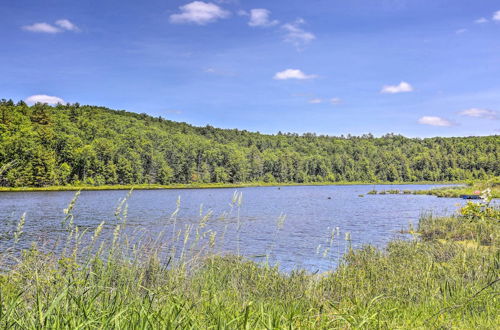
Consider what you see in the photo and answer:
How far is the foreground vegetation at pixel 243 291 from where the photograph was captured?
364 cm

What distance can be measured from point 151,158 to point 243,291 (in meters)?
120

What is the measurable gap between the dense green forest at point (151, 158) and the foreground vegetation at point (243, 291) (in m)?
37.9

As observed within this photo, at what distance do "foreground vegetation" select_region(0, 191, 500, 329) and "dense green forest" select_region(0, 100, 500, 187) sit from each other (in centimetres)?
3785

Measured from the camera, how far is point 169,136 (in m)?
158

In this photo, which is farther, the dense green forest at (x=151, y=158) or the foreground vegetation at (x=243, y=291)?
the dense green forest at (x=151, y=158)

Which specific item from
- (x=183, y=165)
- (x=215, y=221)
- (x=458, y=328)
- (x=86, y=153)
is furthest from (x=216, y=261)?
(x=183, y=165)

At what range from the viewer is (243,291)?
7598mm

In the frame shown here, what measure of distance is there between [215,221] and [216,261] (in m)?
20.6

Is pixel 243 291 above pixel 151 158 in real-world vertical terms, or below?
below

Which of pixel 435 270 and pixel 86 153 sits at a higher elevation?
pixel 86 153

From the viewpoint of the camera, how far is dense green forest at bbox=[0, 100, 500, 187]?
9250cm

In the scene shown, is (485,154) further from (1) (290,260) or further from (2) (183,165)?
(1) (290,260)

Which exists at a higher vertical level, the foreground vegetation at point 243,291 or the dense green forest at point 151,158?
the dense green forest at point 151,158

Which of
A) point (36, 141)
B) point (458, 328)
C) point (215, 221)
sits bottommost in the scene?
point (215, 221)
